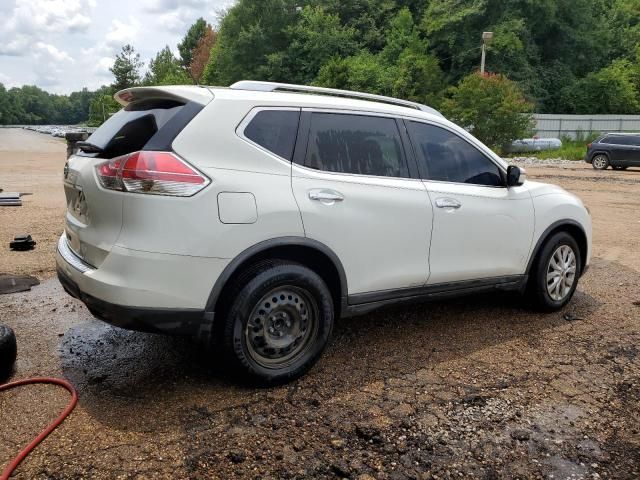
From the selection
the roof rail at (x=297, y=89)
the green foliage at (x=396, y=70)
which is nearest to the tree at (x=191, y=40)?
the green foliage at (x=396, y=70)

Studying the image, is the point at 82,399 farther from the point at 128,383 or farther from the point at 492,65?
the point at 492,65

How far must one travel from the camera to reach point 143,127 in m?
3.35

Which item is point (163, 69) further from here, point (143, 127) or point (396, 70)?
point (143, 127)

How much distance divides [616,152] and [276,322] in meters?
23.1

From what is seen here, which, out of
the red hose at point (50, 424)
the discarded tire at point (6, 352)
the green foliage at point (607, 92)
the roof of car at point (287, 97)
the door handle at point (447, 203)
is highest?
the green foliage at point (607, 92)

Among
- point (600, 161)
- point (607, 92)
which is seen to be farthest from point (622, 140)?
point (607, 92)

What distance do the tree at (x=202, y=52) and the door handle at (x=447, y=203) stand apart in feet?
280

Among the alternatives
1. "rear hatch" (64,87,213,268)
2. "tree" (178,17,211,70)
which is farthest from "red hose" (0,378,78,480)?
"tree" (178,17,211,70)

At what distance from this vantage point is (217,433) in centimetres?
297

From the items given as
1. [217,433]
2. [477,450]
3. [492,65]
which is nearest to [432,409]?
[477,450]

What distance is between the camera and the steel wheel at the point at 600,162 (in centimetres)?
2300

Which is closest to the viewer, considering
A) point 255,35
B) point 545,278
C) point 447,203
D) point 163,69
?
point 447,203

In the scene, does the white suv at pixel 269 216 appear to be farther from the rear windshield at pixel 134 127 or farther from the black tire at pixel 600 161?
the black tire at pixel 600 161

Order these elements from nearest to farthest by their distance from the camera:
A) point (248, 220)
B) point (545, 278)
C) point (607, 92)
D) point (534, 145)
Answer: point (248, 220) → point (545, 278) → point (534, 145) → point (607, 92)
